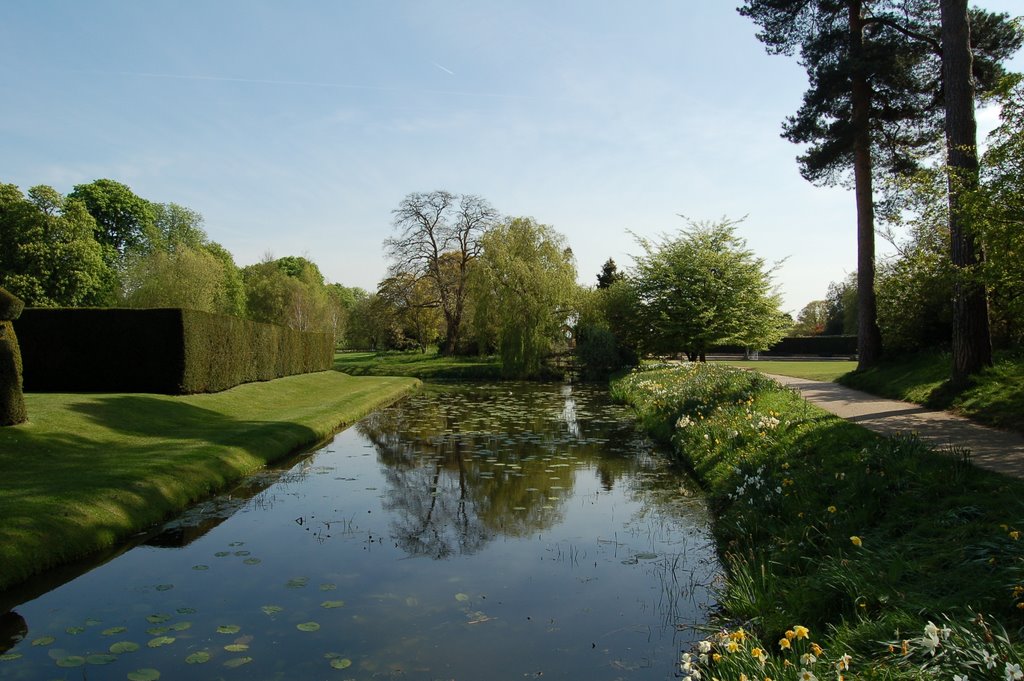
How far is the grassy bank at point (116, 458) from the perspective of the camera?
691 centimetres

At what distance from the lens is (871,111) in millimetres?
19156

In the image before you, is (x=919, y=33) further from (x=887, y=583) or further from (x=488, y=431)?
(x=887, y=583)

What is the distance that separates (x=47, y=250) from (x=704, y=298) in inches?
1359

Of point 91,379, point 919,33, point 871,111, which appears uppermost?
point 919,33

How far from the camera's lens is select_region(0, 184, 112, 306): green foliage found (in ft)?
119

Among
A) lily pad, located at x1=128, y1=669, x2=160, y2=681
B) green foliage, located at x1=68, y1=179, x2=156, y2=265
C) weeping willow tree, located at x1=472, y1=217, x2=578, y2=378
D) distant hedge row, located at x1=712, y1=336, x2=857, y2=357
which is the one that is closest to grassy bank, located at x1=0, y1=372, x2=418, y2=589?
lily pad, located at x1=128, y1=669, x2=160, y2=681

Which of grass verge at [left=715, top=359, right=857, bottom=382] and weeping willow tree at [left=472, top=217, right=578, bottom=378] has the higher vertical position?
weeping willow tree at [left=472, top=217, right=578, bottom=378]

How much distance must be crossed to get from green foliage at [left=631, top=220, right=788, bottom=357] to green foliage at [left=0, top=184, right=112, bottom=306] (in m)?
30.7

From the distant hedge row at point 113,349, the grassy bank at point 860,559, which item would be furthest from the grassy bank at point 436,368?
the grassy bank at point 860,559

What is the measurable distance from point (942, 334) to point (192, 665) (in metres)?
19.8

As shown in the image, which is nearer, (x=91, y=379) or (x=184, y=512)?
(x=184, y=512)

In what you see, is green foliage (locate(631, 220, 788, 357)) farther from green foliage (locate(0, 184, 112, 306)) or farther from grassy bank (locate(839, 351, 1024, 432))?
green foliage (locate(0, 184, 112, 306))

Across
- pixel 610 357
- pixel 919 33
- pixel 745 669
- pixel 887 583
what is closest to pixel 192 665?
pixel 745 669

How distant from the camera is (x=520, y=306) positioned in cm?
3541
